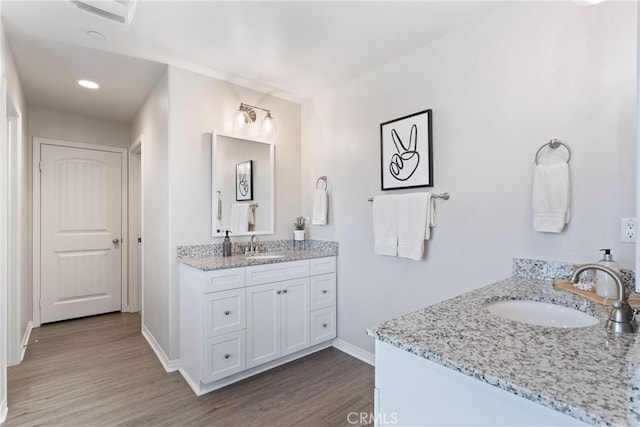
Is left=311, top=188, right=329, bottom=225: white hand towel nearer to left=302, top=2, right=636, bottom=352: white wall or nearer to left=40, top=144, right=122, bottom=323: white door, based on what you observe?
left=302, top=2, right=636, bottom=352: white wall

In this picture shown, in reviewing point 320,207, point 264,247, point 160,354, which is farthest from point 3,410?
point 320,207

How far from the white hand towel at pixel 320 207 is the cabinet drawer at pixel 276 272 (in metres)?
0.45

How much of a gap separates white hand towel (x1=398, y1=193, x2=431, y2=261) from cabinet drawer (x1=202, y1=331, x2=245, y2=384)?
1321 mm

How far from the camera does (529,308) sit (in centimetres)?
131

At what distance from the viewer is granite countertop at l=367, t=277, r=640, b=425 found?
592 mm

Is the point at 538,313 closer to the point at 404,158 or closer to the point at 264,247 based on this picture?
the point at 404,158

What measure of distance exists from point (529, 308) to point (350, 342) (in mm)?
1749

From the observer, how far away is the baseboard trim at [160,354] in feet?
8.05

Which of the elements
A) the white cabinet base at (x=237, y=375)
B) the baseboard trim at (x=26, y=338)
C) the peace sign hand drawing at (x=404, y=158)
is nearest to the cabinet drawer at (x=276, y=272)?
the white cabinet base at (x=237, y=375)

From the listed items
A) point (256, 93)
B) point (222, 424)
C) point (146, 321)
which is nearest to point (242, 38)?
point (256, 93)

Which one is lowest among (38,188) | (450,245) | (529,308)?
(529,308)

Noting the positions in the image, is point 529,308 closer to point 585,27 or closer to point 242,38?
point 585,27

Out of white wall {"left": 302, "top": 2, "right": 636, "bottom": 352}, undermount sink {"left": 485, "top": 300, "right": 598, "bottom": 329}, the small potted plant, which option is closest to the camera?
undermount sink {"left": 485, "top": 300, "right": 598, "bottom": 329}

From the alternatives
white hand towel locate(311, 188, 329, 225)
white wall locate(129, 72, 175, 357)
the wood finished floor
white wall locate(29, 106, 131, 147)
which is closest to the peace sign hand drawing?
white hand towel locate(311, 188, 329, 225)
